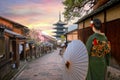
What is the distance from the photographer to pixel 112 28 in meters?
10.9

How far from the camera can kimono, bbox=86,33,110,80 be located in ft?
17.1

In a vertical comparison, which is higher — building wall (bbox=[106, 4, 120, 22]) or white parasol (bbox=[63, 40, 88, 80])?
building wall (bbox=[106, 4, 120, 22])

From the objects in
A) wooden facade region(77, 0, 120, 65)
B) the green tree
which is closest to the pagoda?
→ the green tree

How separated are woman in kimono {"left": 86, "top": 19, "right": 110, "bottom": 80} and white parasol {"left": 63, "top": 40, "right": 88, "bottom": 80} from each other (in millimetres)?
234

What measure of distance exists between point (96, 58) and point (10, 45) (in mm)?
15798

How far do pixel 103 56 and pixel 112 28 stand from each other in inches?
231

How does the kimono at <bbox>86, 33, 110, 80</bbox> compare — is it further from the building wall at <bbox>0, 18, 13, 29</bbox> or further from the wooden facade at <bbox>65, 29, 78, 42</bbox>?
the wooden facade at <bbox>65, 29, 78, 42</bbox>

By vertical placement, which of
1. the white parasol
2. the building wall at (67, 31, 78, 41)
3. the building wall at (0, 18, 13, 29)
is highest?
the building wall at (0, 18, 13, 29)

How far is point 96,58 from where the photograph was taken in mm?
5219

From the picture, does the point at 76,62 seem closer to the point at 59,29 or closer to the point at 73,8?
the point at 73,8

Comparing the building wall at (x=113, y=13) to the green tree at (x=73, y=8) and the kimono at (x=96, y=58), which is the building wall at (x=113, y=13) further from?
the green tree at (x=73, y=8)

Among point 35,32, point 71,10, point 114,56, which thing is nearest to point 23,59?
point 71,10

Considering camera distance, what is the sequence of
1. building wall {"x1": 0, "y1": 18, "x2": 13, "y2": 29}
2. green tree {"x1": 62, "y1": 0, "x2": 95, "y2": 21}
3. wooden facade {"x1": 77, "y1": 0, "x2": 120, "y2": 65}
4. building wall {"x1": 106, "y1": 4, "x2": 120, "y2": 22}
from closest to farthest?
building wall {"x1": 106, "y1": 4, "x2": 120, "y2": 22}, wooden facade {"x1": 77, "y1": 0, "x2": 120, "y2": 65}, green tree {"x1": 62, "y1": 0, "x2": 95, "y2": 21}, building wall {"x1": 0, "y1": 18, "x2": 13, "y2": 29}

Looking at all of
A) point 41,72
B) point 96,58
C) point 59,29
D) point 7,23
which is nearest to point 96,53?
point 96,58
